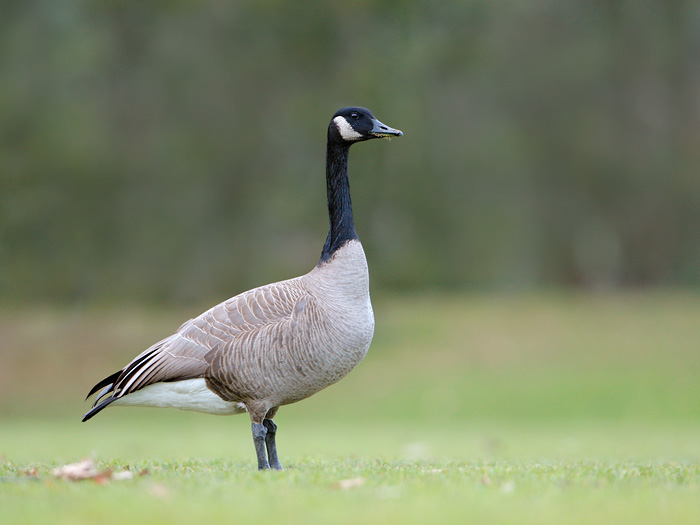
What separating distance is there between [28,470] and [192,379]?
1398 mm

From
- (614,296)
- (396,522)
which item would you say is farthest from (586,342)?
(396,522)

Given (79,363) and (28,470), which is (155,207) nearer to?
(79,363)

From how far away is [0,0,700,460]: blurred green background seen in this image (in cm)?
2169

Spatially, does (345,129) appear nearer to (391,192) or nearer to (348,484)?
(348,484)

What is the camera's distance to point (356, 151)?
23.1 metres

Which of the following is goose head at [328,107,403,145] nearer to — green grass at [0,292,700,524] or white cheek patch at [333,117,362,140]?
white cheek patch at [333,117,362,140]

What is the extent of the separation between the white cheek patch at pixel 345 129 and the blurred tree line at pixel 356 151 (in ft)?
50.5

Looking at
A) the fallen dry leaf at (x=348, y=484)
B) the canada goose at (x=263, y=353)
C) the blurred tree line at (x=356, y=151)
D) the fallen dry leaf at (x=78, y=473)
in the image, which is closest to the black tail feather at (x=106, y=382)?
the canada goose at (x=263, y=353)

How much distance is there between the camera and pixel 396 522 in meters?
4.33

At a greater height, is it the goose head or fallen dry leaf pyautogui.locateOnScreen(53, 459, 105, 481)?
the goose head

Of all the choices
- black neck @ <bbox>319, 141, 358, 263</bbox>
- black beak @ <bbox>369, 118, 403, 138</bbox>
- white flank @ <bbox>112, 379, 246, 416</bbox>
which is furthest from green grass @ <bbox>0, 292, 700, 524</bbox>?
black beak @ <bbox>369, 118, 403, 138</bbox>

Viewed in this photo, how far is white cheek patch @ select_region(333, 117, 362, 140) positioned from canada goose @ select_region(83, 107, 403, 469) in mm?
1224

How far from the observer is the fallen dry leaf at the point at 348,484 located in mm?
5339

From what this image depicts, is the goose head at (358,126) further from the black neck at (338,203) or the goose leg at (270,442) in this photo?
the goose leg at (270,442)
